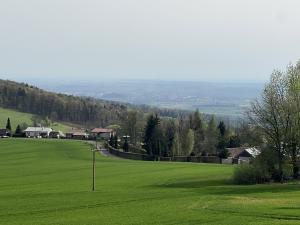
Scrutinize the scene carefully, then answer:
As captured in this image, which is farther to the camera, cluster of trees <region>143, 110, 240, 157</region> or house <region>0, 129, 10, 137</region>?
house <region>0, 129, 10, 137</region>

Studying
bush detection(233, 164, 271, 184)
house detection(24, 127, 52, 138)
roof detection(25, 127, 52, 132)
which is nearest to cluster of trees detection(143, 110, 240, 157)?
bush detection(233, 164, 271, 184)

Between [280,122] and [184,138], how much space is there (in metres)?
62.6

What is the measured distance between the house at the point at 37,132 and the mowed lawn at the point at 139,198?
330 ft

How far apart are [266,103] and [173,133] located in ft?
222

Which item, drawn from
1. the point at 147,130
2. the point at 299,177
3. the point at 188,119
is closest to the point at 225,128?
the point at 188,119

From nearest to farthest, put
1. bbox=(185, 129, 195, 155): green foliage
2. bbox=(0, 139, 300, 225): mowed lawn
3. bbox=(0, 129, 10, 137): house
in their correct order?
bbox=(0, 139, 300, 225): mowed lawn < bbox=(185, 129, 195, 155): green foliage < bbox=(0, 129, 10, 137): house

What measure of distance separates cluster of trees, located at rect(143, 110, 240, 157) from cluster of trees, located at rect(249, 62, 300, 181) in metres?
57.6

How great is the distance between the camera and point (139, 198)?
1599 inches

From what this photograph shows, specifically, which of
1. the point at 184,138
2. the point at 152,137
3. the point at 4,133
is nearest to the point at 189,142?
the point at 184,138

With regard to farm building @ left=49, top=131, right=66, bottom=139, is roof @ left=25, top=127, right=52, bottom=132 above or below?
above

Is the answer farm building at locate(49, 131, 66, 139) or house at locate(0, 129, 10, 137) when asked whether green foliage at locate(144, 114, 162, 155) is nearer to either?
house at locate(0, 129, 10, 137)

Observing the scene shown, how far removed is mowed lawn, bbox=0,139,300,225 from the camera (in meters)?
29.6

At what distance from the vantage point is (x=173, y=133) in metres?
121

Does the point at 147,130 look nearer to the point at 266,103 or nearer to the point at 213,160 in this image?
the point at 213,160
